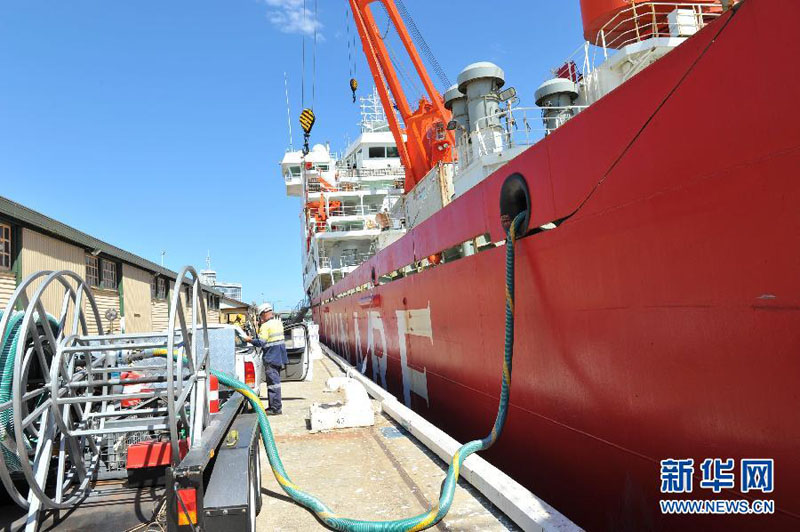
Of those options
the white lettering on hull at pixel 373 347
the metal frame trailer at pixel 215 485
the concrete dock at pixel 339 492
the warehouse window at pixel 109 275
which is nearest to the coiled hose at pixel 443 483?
the concrete dock at pixel 339 492

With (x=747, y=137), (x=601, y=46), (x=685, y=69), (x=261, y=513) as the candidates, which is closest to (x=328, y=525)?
(x=261, y=513)

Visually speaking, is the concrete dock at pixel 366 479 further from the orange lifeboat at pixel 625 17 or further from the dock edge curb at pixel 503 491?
the orange lifeboat at pixel 625 17

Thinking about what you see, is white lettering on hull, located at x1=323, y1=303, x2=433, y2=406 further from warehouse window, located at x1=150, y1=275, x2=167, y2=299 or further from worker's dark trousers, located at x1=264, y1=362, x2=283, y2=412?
warehouse window, located at x1=150, y1=275, x2=167, y2=299

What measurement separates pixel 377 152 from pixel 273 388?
25.8m

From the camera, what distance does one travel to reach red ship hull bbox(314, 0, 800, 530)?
208cm

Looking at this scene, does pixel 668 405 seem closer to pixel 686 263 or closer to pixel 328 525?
pixel 686 263

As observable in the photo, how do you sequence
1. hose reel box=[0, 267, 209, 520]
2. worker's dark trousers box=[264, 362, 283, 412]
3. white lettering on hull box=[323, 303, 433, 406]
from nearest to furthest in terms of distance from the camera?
1. hose reel box=[0, 267, 209, 520]
2. worker's dark trousers box=[264, 362, 283, 412]
3. white lettering on hull box=[323, 303, 433, 406]

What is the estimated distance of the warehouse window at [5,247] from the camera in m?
9.00

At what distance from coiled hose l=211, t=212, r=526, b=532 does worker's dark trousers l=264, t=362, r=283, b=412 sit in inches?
104

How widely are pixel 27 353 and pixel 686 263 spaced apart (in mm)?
3491

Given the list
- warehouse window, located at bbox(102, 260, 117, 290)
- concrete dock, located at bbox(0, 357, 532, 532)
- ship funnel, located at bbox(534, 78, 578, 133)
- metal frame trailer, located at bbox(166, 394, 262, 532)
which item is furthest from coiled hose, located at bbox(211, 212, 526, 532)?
warehouse window, located at bbox(102, 260, 117, 290)

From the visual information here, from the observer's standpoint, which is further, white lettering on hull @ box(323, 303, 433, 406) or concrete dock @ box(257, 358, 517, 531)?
white lettering on hull @ box(323, 303, 433, 406)

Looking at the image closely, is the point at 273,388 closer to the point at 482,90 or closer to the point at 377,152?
the point at 482,90

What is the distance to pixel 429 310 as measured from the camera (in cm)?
670
